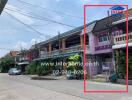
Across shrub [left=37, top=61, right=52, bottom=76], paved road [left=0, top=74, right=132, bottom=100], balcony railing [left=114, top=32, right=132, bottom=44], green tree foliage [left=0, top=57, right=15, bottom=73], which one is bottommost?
paved road [left=0, top=74, right=132, bottom=100]

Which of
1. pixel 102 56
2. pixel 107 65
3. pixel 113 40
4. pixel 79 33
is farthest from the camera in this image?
pixel 79 33

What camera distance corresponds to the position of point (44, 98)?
15781 millimetres

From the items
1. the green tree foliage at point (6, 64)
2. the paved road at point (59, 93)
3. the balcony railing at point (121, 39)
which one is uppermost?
the balcony railing at point (121, 39)

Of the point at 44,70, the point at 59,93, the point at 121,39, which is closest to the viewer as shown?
the point at 59,93

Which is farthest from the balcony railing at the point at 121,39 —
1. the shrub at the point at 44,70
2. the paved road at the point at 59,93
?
the shrub at the point at 44,70

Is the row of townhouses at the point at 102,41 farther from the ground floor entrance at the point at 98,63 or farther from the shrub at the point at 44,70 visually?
the shrub at the point at 44,70

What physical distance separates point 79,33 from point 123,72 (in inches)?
552

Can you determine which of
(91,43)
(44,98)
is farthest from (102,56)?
(44,98)

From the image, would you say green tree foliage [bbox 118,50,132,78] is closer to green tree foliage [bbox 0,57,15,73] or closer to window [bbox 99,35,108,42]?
window [bbox 99,35,108,42]

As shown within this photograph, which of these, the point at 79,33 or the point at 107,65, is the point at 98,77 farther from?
the point at 79,33

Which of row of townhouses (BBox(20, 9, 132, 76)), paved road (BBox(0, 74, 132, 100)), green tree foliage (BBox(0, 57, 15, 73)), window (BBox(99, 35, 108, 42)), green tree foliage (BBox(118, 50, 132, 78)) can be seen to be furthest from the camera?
green tree foliage (BBox(0, 57, 15, 73))

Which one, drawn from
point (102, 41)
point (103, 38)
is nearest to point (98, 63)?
point (102, 41)

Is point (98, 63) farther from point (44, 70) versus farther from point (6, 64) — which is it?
point (6, 64)

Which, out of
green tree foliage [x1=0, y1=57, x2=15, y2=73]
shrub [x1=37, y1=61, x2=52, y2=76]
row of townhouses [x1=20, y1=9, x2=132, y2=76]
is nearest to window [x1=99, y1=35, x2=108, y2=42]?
row of townhouses [x1=20, y1=9, x2=132, y2=76]
